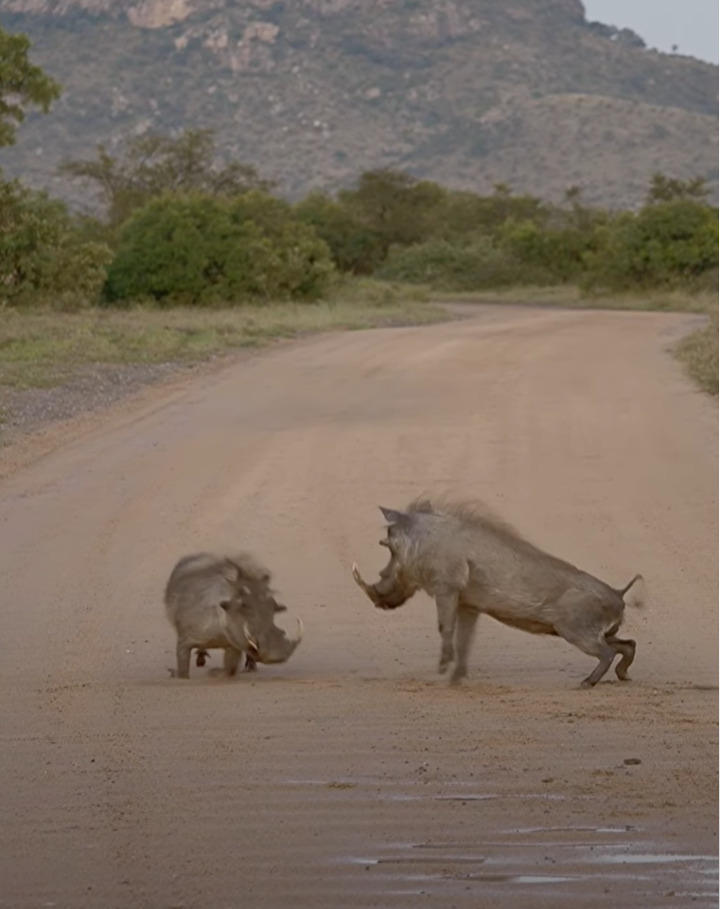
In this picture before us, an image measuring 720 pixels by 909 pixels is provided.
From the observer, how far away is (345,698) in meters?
7.12

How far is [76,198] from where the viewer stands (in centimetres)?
8656

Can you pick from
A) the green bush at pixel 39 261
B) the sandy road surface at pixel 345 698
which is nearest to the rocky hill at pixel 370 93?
the green bush at pixel 39 261

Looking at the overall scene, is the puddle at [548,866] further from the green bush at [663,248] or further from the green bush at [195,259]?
the green bush at [663,248]

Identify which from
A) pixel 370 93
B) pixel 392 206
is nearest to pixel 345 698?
pixel 392 206

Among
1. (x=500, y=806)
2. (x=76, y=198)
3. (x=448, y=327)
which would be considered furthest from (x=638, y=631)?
(x=76, y=198)

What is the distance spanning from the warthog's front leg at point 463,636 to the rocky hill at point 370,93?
274ft

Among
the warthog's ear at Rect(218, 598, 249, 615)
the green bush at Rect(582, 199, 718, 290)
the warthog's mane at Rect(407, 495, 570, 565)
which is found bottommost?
the warthog's ear at Rect(218, 598, 249, 615)

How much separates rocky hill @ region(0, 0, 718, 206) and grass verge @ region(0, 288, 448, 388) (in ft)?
183

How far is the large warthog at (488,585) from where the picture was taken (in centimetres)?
760

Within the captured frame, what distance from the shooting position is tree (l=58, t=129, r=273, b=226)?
190ft

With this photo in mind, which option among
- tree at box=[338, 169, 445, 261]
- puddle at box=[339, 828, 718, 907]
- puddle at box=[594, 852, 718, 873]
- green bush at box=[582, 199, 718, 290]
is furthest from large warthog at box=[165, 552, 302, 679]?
tree at box=[338, 169, 445, 261]

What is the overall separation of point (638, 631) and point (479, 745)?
9.43ft

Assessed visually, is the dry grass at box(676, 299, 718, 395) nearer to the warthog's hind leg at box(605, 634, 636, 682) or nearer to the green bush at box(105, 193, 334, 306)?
the warthog's hind leg at box(605, 634, 636, 682)

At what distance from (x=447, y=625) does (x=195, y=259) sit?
31.3 metres
